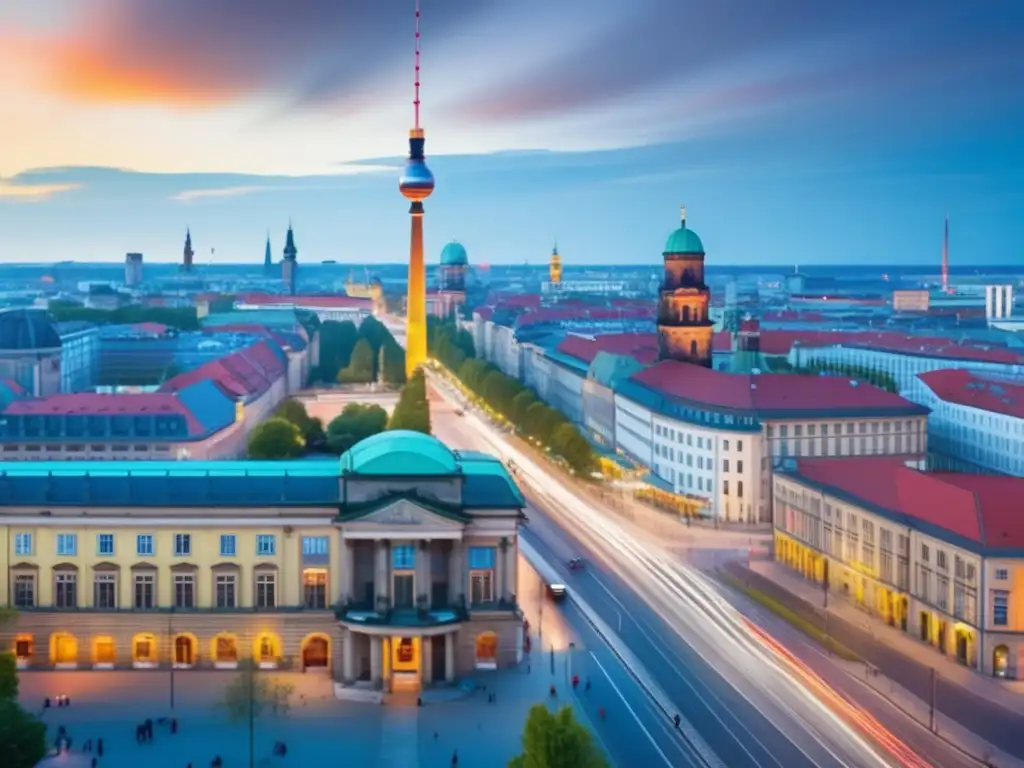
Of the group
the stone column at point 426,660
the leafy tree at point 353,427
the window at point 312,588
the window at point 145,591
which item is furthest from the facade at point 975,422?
the window at point 145,591

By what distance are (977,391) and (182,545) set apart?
70.4m

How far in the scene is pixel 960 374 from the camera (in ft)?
366

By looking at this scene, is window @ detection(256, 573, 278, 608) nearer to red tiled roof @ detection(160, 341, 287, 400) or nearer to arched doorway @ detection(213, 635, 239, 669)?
arched doorway @ detection(213, 635, 239, 669)

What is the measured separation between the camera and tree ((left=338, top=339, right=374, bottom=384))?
177 metres

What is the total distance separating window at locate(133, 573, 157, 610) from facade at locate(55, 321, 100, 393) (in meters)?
74.6

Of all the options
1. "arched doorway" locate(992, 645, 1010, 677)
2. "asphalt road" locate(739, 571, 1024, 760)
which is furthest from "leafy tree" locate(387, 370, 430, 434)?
"arched doorway" locate(992, 645, 1010, 677)

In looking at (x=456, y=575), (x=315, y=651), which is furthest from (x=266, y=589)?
(x=456, y=575)

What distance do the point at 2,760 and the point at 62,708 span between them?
11.5 meters

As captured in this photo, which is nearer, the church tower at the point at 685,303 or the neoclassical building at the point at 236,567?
the neoclassical building at the point at 236,567

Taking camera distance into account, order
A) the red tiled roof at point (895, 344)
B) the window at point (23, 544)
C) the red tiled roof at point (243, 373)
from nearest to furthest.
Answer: the window at point (23, 544)
the red tiled roof at point (243, 373)
the red tiled roof at point (895, 344)

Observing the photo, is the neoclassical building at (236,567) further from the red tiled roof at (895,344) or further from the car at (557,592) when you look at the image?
the red tiled roof at (895,344)

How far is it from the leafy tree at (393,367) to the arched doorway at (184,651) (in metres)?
118

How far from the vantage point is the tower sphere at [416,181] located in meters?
186

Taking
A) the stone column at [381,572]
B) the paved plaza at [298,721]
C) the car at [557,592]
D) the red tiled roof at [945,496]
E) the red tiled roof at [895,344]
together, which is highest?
the red tiled roof at [895,344]
